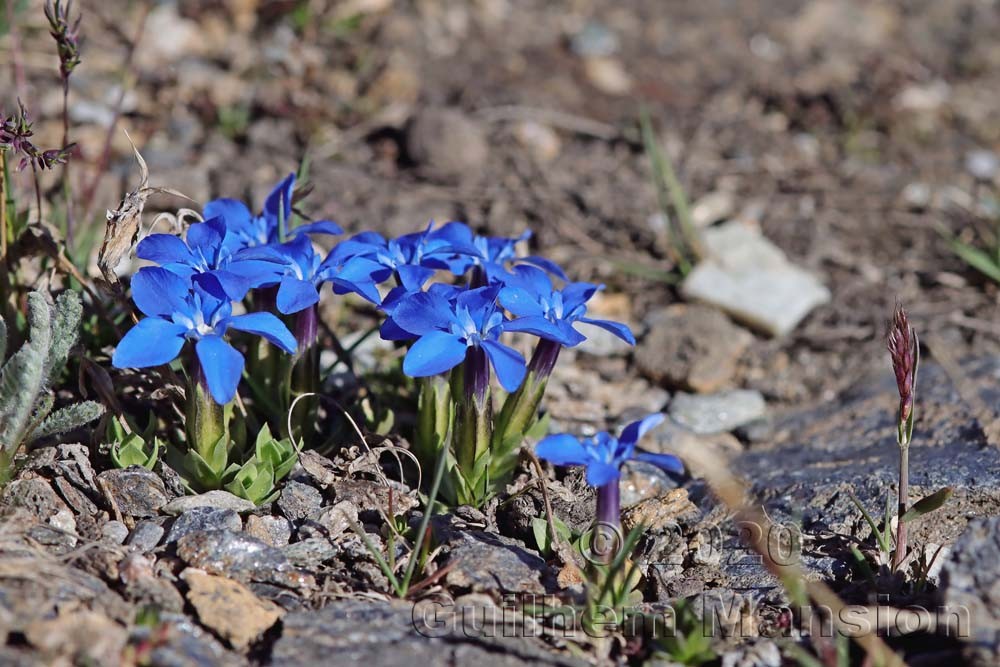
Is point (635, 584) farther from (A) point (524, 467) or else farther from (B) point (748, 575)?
(A) point (524, 467)

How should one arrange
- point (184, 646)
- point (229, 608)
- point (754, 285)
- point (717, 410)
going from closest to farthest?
point (184, 646) → point (229, 608) → point (717, 410) → point (754, 285)

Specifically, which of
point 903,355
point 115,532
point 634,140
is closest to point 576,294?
point 903,355

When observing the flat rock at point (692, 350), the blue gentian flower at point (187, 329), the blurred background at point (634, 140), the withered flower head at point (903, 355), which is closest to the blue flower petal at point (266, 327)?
the blue gentian flower at point (187, 329)

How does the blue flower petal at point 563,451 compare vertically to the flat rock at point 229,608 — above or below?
above

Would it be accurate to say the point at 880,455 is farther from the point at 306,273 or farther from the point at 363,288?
the point at 306,273

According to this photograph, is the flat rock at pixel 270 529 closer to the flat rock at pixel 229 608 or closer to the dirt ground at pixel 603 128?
the flat rock at pixel 229 608

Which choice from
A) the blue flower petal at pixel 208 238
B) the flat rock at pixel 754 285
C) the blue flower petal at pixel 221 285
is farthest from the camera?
the flat rock at pixel 754 285

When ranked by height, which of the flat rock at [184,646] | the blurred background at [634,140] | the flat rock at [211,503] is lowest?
the flat rock at [184,646]
